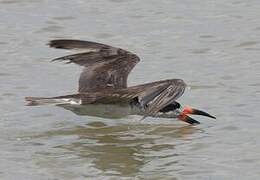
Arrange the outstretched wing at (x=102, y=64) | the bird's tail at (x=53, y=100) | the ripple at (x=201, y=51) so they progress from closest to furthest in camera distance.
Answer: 1. the bird's tail at (x=53, y=100)
2. the outstretched wing at (x=102, y=64)
3. the ripple at (x=201, y=51)

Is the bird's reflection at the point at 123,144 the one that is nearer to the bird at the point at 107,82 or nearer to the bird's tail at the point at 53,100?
the bird at the point at 107,82

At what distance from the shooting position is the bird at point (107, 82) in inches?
442

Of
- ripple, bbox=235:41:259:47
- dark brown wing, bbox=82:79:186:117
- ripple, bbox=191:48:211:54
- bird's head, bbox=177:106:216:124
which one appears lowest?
bird's head, bbox=177:106:216:124

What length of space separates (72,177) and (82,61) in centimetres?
269

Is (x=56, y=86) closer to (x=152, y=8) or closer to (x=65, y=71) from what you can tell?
Result: (x=65, y=71)

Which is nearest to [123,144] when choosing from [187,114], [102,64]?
[187,114]

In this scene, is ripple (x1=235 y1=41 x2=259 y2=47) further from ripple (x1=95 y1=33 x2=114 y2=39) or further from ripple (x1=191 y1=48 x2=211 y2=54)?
ripple (x1=95 y1=33 x2=114 y2=39)

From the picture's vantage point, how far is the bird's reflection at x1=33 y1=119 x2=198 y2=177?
409 inches

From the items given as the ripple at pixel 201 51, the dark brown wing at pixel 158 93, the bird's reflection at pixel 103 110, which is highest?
the dark brown wing at pixel 158 93

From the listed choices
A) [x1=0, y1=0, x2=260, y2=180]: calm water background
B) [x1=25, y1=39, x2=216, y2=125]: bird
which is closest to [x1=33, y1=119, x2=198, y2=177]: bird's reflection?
[x1=0, y1=0, x2=260, y2=180]: calm water background

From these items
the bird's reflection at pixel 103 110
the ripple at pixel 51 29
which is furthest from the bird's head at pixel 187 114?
the ripple at pixel 51 29

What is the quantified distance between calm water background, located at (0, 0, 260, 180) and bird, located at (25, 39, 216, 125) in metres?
0.24

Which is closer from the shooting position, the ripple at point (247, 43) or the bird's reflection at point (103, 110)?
the bird's reflection at point (103, 110)

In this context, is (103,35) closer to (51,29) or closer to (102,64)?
(51,29)
